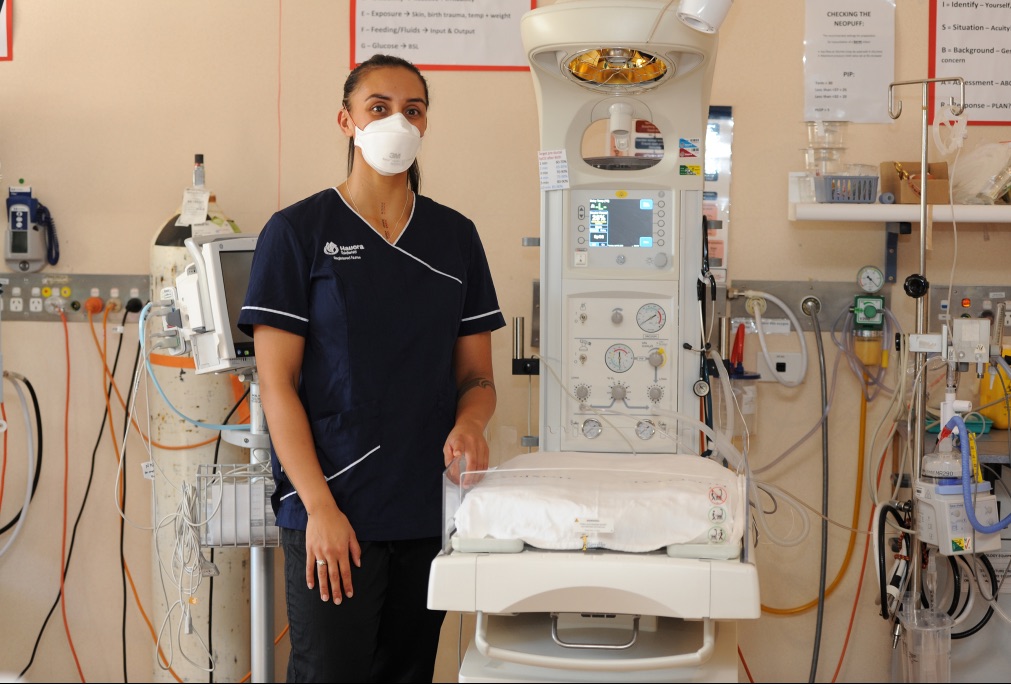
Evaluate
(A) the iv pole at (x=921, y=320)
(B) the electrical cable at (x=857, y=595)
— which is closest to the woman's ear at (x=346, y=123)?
(A) the iv pole at (x=921, y=320)

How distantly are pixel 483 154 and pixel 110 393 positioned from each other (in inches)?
55.0

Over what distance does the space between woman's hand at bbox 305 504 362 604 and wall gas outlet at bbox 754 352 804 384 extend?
168 centimetres

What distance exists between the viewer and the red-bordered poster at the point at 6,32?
3049 millimetres

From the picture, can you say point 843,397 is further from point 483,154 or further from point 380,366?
point 380,366

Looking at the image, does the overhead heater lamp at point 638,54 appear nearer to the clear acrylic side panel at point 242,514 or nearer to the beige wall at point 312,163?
the beige wall at point 312,163

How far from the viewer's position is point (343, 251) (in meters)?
1.77

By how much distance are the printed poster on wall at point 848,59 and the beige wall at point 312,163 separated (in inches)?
1.6

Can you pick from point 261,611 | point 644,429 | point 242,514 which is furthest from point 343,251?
point 261,611

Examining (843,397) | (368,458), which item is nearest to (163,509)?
(368,458)

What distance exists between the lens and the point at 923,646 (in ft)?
8.59

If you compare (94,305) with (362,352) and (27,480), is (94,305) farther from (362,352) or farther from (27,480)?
(362,352)

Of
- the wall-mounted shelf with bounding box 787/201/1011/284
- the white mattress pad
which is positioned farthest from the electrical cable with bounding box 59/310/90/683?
the wall-mounted shelf with bounding box 787/201/1011/284

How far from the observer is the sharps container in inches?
103

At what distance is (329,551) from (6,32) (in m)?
2.31
